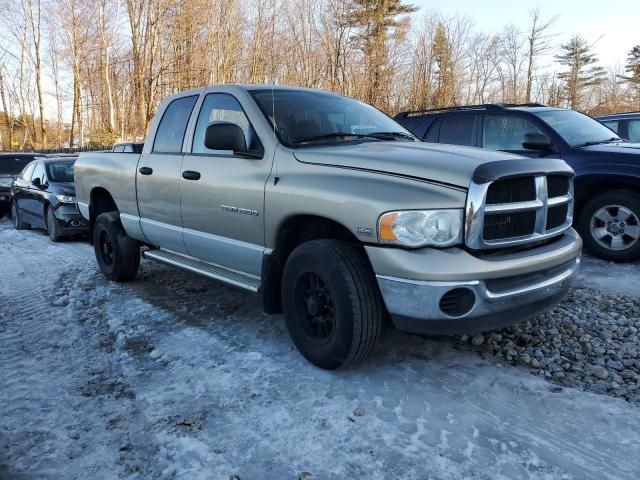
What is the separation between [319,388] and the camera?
3.09 m

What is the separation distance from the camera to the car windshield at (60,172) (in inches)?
375

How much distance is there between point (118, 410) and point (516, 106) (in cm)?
637

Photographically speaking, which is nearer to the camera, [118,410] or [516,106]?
[118,410]

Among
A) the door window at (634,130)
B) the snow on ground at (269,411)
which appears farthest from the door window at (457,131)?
the snow on ground at (269,411)

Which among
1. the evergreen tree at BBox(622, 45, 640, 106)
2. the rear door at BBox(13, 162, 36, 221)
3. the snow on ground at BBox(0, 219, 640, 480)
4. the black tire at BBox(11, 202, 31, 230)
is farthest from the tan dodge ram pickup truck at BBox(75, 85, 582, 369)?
the evergreen tree at BBox(622, 45, 640, 106)

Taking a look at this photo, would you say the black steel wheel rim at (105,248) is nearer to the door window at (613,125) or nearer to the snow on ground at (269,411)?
the snow on ground at (269,411)

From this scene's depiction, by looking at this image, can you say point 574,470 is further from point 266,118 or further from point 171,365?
point 266,118

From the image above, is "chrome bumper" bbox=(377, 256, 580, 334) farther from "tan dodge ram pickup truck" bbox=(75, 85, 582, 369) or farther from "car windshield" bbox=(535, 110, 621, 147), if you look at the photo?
"car windshield" bbox=(535, 110, 621, 147)

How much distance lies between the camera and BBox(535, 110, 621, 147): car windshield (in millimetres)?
6441

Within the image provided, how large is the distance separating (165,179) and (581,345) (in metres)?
3.64

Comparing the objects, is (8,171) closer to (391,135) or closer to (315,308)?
(391,135)

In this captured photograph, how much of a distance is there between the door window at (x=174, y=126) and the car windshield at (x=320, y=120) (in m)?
0.88

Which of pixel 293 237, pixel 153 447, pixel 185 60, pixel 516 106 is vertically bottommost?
pixel 153 447

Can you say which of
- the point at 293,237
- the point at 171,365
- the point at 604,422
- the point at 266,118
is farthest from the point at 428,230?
the point at 171,365
